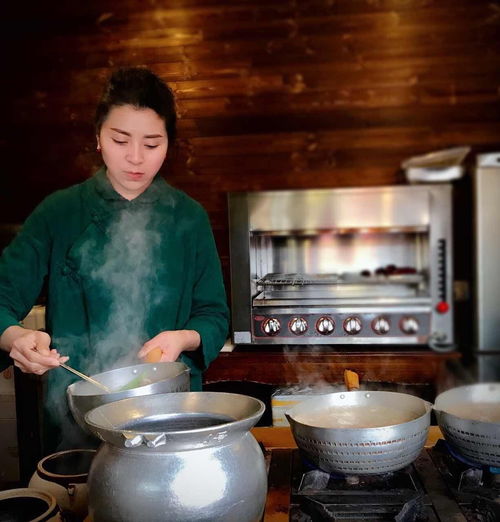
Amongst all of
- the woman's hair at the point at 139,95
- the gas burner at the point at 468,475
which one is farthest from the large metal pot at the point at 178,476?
the woman's hair at the point at 139,95

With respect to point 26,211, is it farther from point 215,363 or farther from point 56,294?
point 215,363

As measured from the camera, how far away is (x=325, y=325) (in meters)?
1.58

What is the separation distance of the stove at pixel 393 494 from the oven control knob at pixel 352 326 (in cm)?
43

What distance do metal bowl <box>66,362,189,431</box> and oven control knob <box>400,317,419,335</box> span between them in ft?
2.14

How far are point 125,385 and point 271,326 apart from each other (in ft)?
1.56

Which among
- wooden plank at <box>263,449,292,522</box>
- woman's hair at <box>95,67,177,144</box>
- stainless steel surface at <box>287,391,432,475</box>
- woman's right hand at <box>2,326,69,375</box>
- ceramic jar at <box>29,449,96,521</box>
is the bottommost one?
wooden plank at <box>263,449,292,522</box>

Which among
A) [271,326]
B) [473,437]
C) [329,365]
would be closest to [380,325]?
[329,365]

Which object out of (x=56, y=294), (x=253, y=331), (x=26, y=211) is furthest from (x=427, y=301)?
(x=26, y=211)

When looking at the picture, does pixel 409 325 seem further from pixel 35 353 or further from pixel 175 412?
pixel 35 353

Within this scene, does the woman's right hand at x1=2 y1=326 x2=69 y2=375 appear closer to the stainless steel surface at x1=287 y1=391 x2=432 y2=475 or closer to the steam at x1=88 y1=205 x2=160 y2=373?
the steam at x1=88 y1=205 x2=160 y2=373

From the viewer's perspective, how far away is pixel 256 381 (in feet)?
5.38

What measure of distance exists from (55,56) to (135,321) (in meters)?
0.78

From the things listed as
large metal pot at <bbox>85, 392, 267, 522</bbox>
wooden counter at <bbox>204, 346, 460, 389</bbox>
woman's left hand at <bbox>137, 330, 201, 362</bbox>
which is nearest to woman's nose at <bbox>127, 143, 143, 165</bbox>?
woman's left hand at <bbox>137, 330, 201, 362</bbox>

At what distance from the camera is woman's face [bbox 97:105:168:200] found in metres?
1.47
